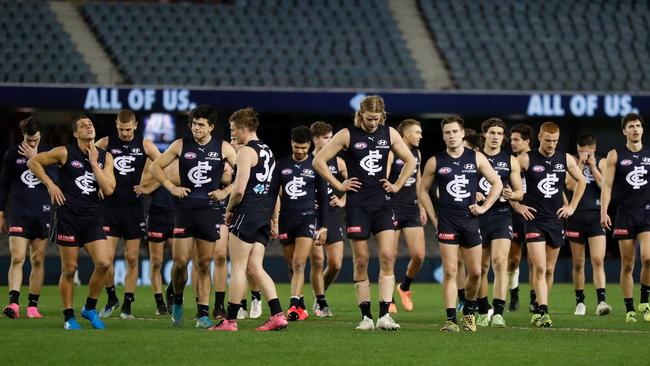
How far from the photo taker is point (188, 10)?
103 ft

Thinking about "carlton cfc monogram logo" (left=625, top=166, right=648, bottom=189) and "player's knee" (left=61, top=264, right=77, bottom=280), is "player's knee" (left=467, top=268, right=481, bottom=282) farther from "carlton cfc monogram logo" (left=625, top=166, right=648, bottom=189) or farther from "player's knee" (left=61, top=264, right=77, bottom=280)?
"player's knee" (left=61, top=264, right=77, bottom=280)

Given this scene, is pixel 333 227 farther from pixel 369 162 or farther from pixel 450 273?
pixel 450 273

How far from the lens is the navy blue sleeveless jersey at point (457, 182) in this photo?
540 inches

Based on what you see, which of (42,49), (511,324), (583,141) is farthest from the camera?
(42,49)

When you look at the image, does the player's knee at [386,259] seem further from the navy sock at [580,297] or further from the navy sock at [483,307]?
the navy sock at [580,297]

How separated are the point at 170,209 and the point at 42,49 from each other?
13.5 meters

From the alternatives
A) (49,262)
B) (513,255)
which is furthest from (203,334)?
(49,262)

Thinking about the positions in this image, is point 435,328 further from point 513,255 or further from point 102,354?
point 102,354

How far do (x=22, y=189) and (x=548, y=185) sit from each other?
6.43m

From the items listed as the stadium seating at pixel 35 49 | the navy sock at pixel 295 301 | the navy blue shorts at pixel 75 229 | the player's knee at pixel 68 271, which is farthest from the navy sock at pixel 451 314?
the stadium seating at pixel 35 49

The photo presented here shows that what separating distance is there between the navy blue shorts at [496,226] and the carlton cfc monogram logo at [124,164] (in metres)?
4.42

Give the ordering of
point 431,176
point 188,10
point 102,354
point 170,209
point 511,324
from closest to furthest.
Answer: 1. point 102,354
2. point 431,176
3. point 511,324
4. point 170,209
5. point 188,10

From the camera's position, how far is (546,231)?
15367mm

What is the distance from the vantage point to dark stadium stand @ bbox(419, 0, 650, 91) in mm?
30844
